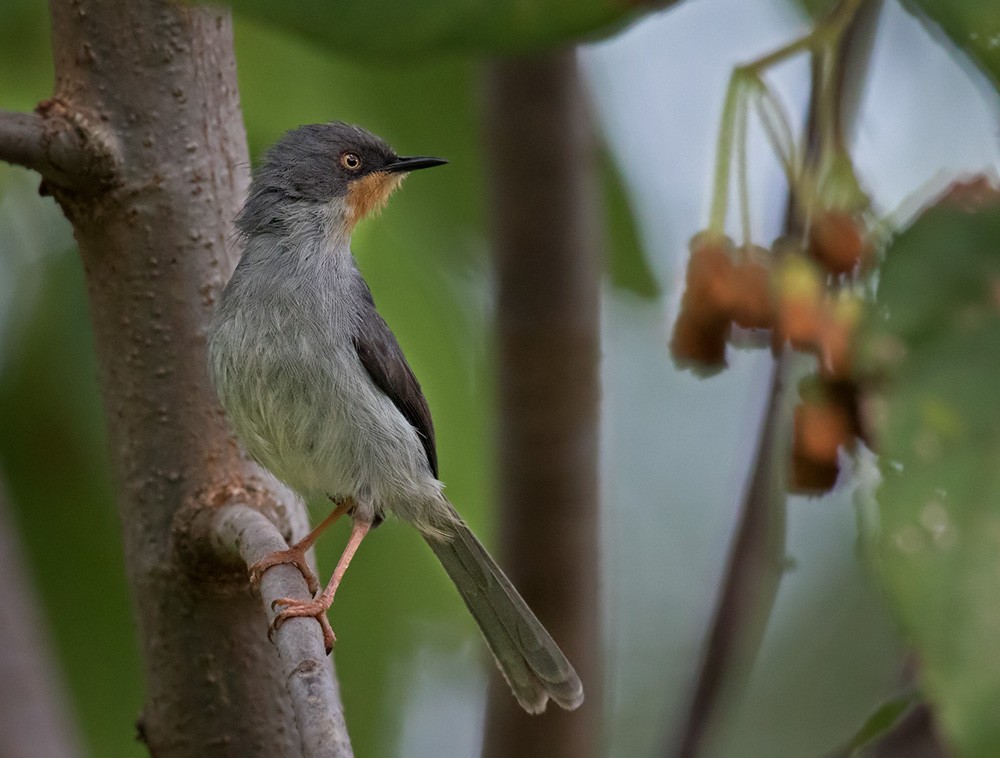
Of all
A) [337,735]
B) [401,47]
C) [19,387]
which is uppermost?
[401,47]

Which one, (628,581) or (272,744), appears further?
(628,581)

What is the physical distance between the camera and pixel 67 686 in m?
3.96

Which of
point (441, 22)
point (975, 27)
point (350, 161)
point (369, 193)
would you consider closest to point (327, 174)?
point (350, 161)

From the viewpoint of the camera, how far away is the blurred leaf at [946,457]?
123cm

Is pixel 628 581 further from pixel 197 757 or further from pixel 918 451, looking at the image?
pixel 918 451

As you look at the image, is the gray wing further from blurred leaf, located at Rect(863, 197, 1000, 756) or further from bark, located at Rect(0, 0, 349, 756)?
blurred leaf, located at Rect(863, 197, 1000, 756)

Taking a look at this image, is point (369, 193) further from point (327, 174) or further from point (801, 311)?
point (801, 311)

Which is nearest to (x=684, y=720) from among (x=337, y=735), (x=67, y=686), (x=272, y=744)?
(x=272, y=744)

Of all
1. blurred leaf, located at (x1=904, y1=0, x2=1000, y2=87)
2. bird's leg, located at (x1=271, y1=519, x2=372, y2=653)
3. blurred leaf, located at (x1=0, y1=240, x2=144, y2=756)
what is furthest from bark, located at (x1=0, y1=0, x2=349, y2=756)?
blurred leaf, located at (x1=904, y1=0, x2=1000, y2=87)

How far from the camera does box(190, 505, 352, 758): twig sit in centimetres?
185

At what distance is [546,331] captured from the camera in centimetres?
356

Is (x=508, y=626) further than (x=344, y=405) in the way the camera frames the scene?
Yes

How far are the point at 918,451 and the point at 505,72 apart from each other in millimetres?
2610

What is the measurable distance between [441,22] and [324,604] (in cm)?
172
